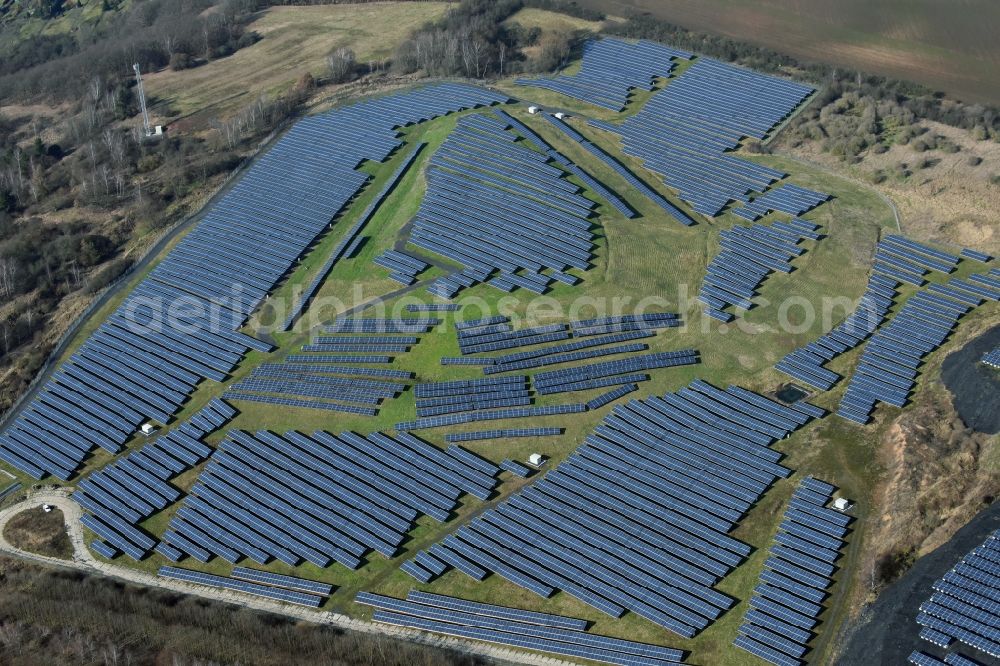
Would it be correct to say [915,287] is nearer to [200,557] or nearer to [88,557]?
[200,557]

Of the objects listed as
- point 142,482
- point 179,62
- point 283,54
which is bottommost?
point 142,482

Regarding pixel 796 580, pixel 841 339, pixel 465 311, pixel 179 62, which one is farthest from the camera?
pixel 179 62

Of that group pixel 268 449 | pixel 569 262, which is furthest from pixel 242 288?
pixel 569 262

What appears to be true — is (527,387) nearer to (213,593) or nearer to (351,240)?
(351,240)

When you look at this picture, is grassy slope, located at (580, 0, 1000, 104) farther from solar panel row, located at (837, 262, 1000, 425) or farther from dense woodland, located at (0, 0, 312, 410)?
dense woodland, located at (0, 0, 312, 410)

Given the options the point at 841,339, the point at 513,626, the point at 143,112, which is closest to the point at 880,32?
the point at 841,339
